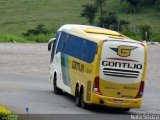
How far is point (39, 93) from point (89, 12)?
239 feet

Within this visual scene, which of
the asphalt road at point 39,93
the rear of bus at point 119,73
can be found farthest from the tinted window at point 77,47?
the asphalt road at point 39,93

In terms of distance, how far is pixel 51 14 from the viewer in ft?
355

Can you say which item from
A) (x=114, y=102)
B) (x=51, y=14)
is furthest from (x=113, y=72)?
(x=51, y=14)

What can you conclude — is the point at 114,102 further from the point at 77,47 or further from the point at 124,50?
the point at 77,47

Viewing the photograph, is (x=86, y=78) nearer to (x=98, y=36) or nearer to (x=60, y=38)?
(x=98, y=36)

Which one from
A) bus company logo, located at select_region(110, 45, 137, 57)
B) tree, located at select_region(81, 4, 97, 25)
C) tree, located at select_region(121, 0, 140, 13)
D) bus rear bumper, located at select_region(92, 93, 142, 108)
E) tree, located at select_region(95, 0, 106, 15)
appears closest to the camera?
bus company logo, located at select_region(110, 45, 137, 57)

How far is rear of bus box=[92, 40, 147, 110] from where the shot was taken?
23.6 metres

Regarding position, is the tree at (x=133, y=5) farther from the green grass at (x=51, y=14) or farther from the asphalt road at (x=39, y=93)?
the asphalt road at (x=39, y=93)

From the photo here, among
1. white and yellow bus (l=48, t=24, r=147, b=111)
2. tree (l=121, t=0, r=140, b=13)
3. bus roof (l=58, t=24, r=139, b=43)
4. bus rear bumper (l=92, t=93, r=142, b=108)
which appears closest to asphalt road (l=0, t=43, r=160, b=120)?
bus rear bumper (l=92, t=93, r=142, b=108)

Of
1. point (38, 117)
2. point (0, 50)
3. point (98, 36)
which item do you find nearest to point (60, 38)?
point (98, 36)

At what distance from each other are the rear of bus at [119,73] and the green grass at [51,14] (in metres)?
67.0

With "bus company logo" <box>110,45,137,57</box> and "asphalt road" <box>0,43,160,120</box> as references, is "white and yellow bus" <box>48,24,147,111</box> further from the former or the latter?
"asphalt road" <box>0,43,160,120</box>

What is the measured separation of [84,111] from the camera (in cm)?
2369

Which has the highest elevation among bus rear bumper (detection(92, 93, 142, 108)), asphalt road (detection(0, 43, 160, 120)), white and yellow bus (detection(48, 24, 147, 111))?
white and yellow bus (detection(48, 24, 147, 111))
